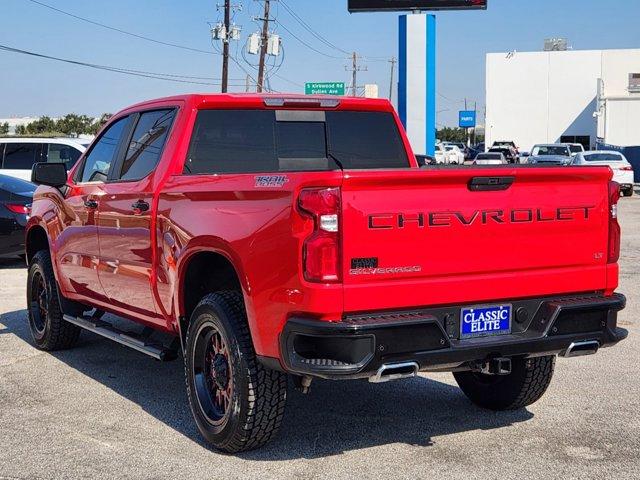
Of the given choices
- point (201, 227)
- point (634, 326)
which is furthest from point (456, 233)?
point (634, 326)

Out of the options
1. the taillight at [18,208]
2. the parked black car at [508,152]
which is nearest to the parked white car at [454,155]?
the parked black car at [508,152]

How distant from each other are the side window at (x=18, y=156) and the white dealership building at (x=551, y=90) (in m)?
59.1

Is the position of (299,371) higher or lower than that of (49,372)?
higher

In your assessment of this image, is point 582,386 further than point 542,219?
Yes

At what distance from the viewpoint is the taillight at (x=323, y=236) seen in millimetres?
4383

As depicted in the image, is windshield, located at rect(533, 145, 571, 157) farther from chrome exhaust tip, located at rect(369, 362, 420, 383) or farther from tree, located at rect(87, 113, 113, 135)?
chrome exhaust tip, located at rect(369, 362, 420, 383)

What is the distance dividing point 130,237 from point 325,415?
5.85 feet

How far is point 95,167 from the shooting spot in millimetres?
7277

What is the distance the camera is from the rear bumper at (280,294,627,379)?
4.41 m

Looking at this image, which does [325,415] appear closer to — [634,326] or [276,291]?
[276,291]

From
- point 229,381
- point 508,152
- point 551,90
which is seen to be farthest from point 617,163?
point 551,90

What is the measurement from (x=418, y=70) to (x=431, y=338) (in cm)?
3140

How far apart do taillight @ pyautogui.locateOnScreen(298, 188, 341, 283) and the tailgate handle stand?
0.79 meters

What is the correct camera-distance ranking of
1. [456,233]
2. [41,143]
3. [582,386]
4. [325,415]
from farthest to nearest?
[41,143], [582,386], [325,415], [456,233]
